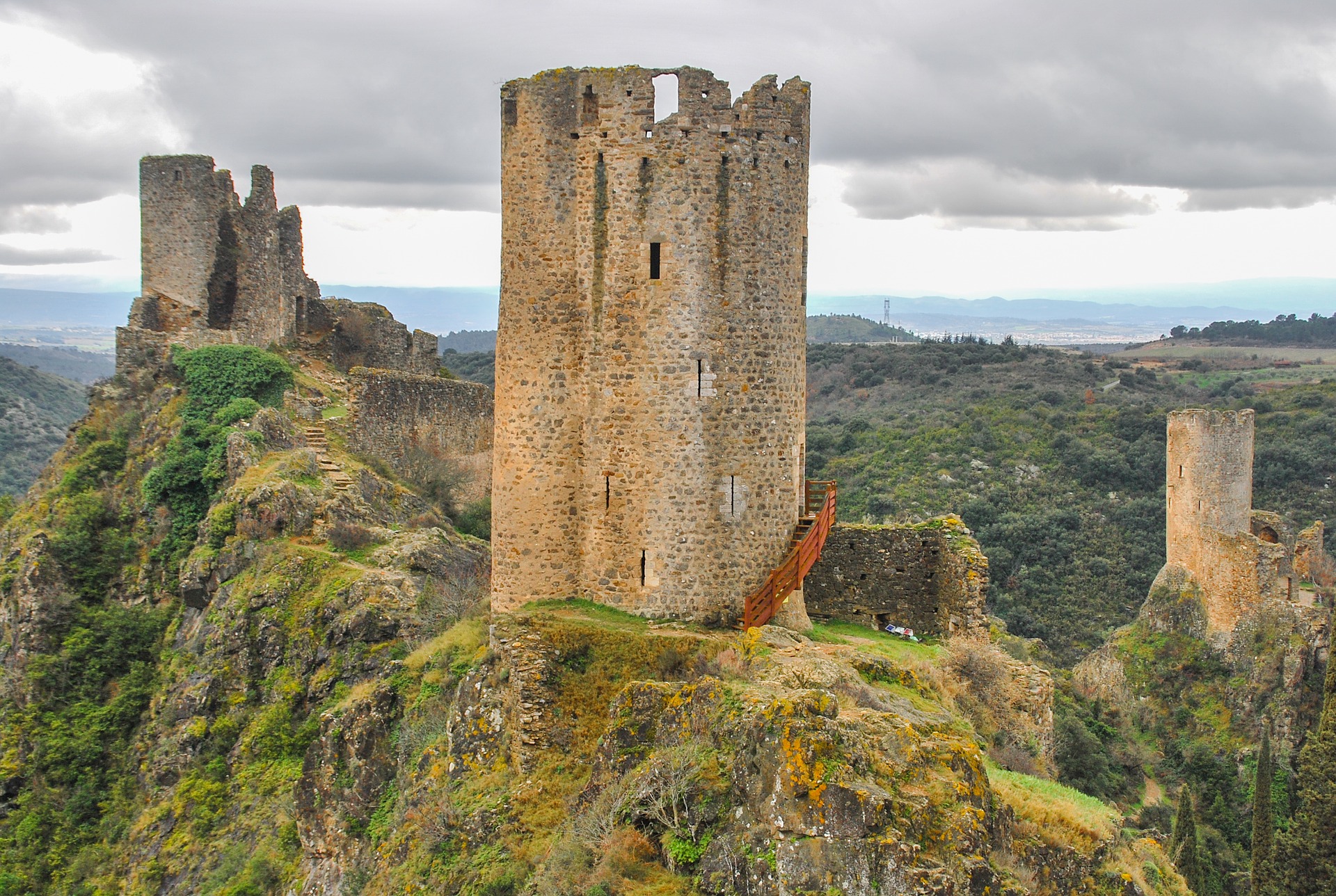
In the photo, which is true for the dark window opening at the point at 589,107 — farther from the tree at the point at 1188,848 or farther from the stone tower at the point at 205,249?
the stone tower at the point at 205,249

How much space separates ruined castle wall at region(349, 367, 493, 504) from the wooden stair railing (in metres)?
13.6

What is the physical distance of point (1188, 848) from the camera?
21172 mm

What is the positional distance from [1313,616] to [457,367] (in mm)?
51576

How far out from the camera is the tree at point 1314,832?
19844 mm

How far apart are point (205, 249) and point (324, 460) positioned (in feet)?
26.1

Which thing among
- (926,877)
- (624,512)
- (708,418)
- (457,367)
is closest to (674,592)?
(624,512)


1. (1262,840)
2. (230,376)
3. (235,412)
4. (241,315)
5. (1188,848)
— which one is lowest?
(1188,848)

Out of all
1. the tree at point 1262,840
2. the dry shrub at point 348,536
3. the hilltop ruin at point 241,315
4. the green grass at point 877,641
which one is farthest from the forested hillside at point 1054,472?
the dry shrub at point 348,536

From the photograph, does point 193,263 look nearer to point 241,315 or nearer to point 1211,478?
point 241,315

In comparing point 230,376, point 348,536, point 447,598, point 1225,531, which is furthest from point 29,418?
point 1225,531

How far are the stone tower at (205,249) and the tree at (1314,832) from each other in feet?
80.8

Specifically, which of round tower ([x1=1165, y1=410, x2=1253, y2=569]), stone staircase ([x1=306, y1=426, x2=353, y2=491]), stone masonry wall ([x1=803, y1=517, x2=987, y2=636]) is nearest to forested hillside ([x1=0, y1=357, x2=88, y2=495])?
stone staircase ([x1=306, y1=426, x2=353, y2=491])

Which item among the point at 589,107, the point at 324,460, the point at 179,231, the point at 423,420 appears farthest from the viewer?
the point at 179,231

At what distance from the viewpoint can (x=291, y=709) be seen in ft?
48.9
